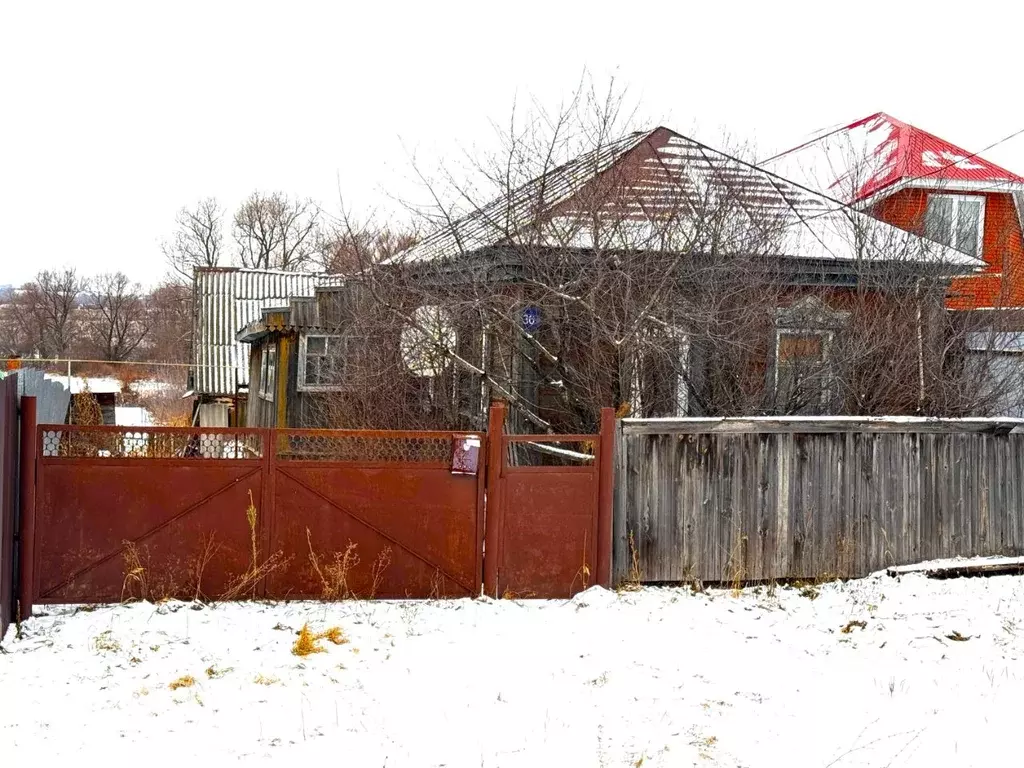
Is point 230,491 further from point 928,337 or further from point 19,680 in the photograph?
point 928,337

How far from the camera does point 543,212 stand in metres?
9.23

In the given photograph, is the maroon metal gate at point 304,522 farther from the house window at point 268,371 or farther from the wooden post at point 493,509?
the house window at point 268,371

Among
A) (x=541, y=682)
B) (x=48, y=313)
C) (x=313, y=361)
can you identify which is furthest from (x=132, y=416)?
(x=48, y=313)

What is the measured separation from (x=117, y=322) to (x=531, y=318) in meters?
64.7

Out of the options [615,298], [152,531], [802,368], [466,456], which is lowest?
[152,531]

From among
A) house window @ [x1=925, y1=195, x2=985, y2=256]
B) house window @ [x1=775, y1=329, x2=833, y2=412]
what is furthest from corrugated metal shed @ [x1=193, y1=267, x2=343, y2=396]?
house window @ [x1=775, y1=329, x2=833, y2=412]

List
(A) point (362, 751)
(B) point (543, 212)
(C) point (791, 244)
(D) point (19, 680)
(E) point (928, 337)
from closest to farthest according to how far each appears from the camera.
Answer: (A) point (362, 751) < (D) point (19, 680) < (B) point (543, 212) < (E) point (928, 337) < (C) point (791, 244)

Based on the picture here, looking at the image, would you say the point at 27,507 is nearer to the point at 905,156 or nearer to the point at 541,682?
the point at 541,682

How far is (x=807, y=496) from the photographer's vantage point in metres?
7.97

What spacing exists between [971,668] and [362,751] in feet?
12.6

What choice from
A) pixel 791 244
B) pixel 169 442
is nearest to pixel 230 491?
pixel 169 442

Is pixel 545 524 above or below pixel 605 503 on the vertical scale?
below

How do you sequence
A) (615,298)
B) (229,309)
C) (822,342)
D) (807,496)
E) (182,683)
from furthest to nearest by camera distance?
(229,309) → (822,342) → (615,298) → (807,496) → (182,683)

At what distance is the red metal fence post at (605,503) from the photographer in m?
7.50
